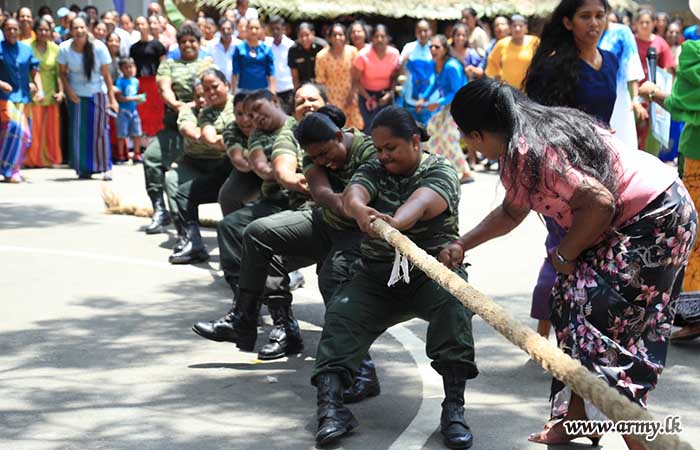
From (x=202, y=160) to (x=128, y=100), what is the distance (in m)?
6.90

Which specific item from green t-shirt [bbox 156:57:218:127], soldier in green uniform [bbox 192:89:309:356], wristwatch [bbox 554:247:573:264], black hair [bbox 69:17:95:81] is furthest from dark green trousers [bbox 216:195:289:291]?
black hair [bbox 69:17:95:81]

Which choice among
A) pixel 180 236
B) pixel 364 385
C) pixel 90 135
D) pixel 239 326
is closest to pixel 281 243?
pixel 239 326

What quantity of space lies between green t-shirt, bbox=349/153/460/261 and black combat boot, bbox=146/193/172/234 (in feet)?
16.1

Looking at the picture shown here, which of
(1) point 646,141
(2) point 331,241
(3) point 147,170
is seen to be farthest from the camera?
(1) point 646,141

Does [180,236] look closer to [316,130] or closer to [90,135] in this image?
[316,130]

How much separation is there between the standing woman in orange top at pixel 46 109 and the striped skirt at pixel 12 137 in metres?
0.97

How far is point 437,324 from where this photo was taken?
15.6ft

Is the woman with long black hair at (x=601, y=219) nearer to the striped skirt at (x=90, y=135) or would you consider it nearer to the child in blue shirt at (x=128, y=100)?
the striped skirt at (x=90, y=135)

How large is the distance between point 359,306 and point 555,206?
114 centimetres

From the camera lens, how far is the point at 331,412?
466cm

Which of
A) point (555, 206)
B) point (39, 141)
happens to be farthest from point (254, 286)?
point (39, 141)

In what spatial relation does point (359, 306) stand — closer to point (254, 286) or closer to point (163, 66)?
point (254, 286)

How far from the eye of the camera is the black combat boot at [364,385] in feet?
17.1

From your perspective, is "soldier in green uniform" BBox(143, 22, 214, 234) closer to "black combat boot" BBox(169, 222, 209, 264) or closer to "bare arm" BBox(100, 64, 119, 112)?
"black combat boot" BBox(169, 222, 209, 264)
